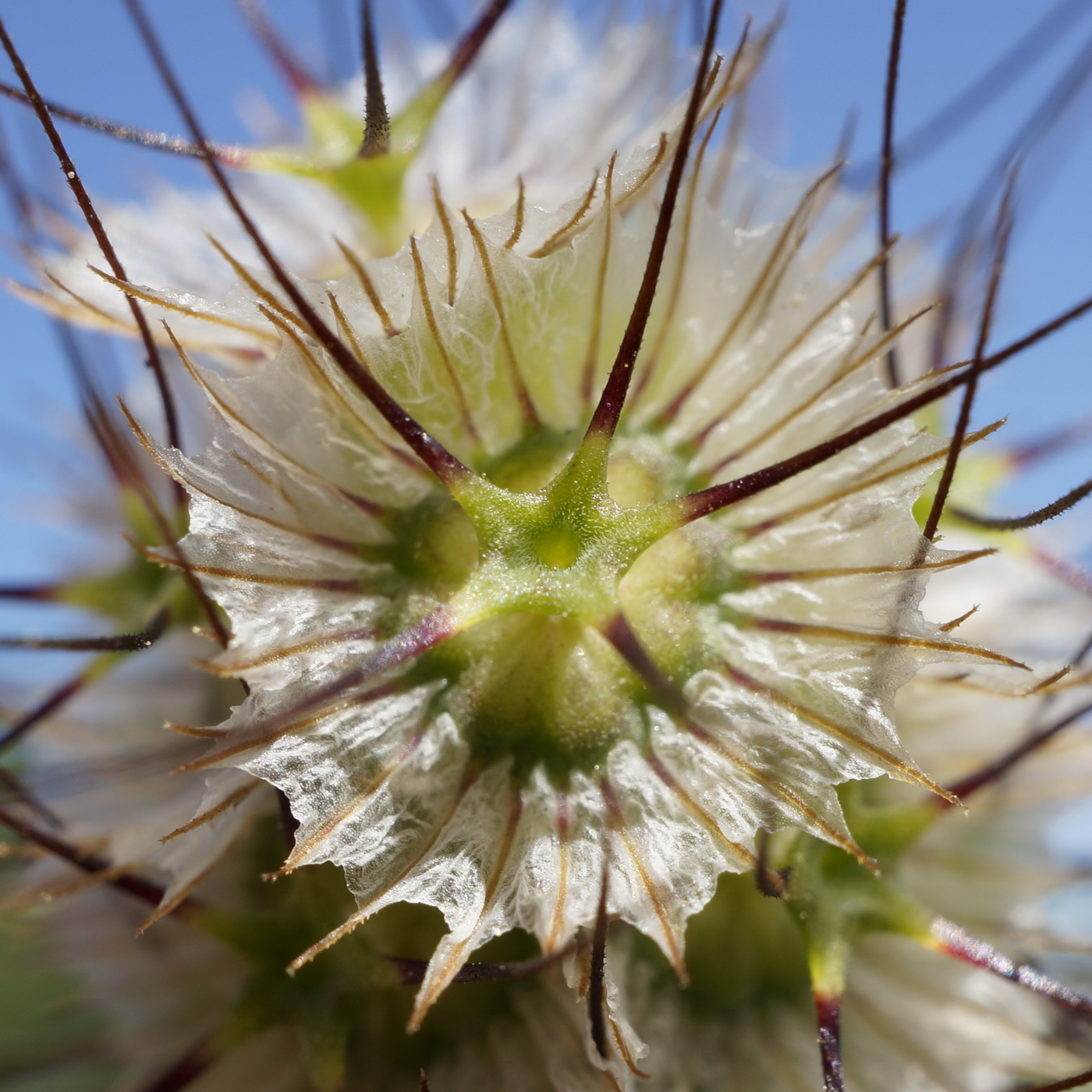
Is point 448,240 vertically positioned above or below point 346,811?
above

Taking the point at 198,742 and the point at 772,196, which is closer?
the point at 198,742

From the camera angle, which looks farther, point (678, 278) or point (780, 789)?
point (678, 278)

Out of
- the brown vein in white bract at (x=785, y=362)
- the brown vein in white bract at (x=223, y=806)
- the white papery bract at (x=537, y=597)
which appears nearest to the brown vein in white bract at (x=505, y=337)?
the white papery bract at (x=537, y=597)

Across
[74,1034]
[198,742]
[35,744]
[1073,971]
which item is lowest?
[74,1034]

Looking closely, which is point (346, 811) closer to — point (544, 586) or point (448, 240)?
point (544, 586)

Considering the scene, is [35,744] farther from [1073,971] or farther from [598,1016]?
[1073,971]

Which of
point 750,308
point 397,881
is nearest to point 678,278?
point 750,308

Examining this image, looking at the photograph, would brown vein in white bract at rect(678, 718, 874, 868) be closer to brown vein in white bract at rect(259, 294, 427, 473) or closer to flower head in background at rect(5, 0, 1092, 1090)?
flower head in background at rect(5, 0, 1092, 1090)

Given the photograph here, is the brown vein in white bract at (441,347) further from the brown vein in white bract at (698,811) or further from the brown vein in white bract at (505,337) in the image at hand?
the brown vein in white bract at (698,811)

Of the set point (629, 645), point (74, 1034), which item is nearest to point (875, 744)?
point (629, 645)
